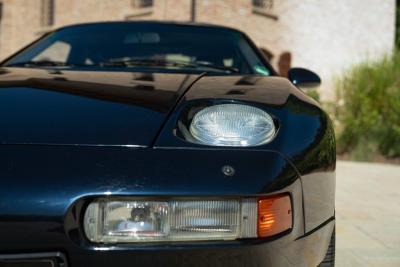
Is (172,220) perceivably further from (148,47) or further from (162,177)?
(148,47)

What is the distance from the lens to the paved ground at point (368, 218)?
3383 mm

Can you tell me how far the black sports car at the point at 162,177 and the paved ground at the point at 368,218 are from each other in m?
1.62

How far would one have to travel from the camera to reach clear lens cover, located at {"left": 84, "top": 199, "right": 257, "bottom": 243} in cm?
147

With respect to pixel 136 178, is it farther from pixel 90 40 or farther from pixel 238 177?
pixel 90 40

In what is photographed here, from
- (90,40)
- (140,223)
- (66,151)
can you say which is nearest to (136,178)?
(140,223)

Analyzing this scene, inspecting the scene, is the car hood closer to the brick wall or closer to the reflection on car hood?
the reflection on car hood

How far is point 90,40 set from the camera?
11.1ft

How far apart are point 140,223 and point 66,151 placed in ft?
0.93

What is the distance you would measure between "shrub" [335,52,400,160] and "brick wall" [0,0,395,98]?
13.1 ft

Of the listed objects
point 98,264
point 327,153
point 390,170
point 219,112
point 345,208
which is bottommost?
point 390,170

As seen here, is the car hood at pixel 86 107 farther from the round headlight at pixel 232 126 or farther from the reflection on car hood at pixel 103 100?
the round headlight at pixel 232 126

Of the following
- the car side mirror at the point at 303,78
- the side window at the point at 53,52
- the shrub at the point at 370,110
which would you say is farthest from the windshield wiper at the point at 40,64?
the shrub at the point at 370,110

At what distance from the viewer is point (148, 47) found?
11.1 ft

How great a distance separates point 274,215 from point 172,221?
0.28 metres
